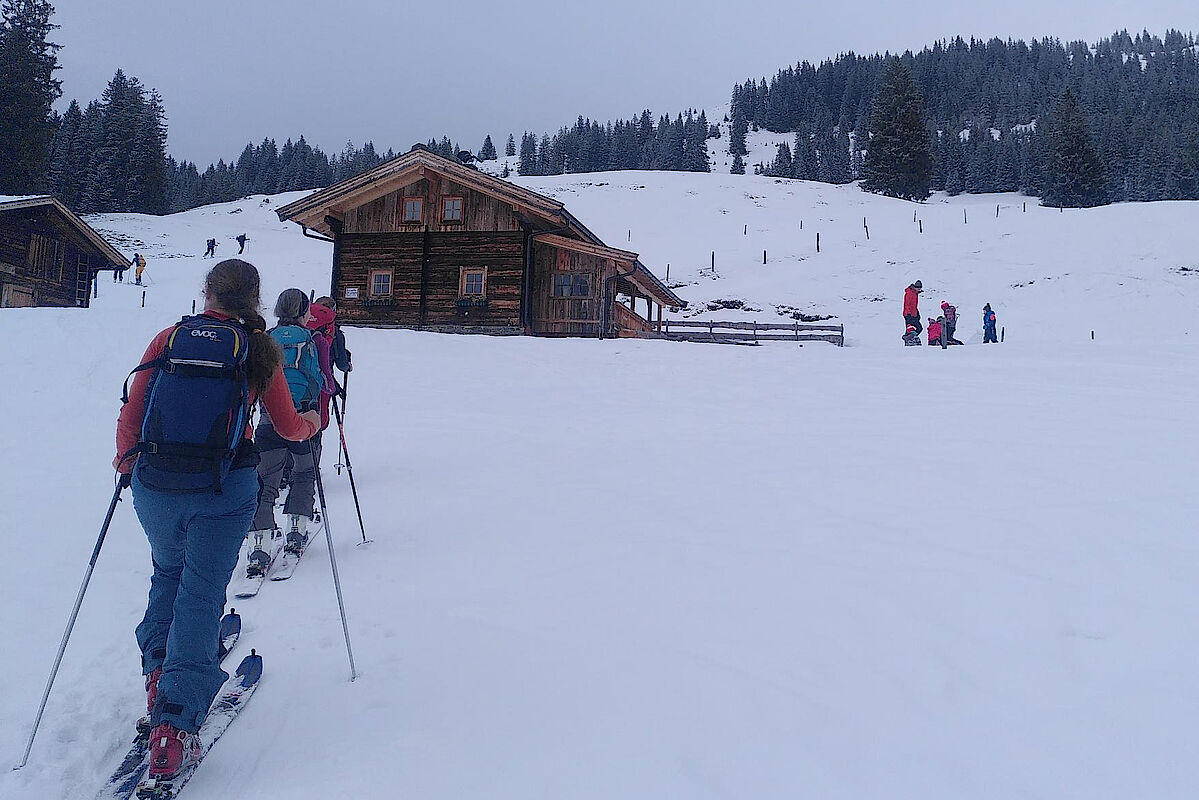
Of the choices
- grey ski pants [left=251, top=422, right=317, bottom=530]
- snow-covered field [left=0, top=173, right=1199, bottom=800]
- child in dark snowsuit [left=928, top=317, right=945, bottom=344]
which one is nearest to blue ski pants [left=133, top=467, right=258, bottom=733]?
snow-covered field [left=0, top=173, right=1199, bottom=800]

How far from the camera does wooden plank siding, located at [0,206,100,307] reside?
2555cm

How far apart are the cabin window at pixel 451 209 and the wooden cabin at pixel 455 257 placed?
32 mm

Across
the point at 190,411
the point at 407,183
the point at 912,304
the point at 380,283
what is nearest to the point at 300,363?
the point at 190,411

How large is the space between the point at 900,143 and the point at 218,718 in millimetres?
73574

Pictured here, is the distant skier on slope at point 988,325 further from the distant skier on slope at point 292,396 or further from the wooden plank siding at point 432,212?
the distant skier on slope at point 292,396

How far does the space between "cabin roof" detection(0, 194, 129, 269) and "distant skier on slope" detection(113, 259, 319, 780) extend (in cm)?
2818

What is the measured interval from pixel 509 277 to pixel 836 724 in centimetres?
2028

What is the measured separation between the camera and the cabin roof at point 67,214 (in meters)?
24.1

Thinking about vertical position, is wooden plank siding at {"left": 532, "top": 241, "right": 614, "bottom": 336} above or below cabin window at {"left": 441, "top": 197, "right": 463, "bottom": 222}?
below

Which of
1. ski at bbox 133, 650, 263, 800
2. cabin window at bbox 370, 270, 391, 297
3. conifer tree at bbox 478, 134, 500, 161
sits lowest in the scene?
ski at bbox 133, 650, 263, 800

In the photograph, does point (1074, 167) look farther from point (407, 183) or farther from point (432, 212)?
point (407, 183)

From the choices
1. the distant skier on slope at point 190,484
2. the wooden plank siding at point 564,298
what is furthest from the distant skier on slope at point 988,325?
the distant skier on slope at point 190,484

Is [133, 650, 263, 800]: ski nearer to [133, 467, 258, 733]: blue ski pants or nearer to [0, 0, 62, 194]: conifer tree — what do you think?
[133, 467, 258, 733]: blue ski pants

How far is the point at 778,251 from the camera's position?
43188 mm
